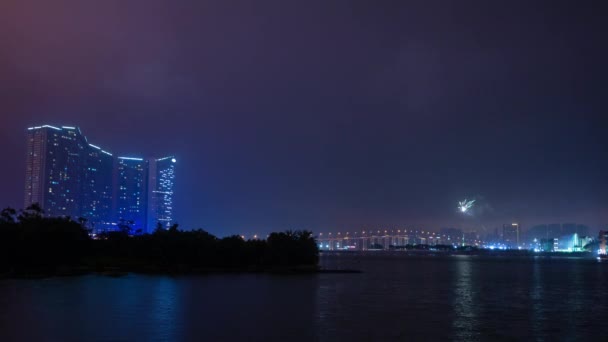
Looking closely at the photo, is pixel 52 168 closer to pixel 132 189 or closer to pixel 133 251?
pixel 132 189

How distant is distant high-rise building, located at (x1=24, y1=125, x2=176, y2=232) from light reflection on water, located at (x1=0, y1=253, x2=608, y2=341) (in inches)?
3323

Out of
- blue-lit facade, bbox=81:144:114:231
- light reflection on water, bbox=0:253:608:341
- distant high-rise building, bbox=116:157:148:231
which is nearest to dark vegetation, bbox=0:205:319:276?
light reflection on water, bbox=0:253:608:341

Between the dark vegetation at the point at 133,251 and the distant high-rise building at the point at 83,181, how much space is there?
42790mm

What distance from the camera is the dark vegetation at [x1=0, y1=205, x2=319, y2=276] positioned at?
6794 centimetres

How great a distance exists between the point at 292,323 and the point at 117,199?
162516 millimetres

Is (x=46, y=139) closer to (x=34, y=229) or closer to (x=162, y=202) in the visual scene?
(x=162, y=202)

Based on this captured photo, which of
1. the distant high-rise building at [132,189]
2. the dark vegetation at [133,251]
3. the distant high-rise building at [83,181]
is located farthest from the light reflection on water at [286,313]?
the distant high-rise building at [132,189]

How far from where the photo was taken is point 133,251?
83.5m

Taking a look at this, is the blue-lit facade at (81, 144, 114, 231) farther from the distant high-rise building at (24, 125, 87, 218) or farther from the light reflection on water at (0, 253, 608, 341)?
the light reflection on water at (0, 253, 608, 341)

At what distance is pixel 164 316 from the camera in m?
32.4

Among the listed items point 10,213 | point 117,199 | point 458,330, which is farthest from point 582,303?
point 117,199

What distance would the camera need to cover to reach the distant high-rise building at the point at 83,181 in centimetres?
14162

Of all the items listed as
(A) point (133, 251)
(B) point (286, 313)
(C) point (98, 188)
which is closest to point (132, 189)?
(C) point (98, 188)

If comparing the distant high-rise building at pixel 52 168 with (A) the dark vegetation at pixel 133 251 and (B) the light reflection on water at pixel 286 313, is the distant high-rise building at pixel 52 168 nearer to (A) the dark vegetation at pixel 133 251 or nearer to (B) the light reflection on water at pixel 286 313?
(A) the dark vegetation at pixel 133 251
